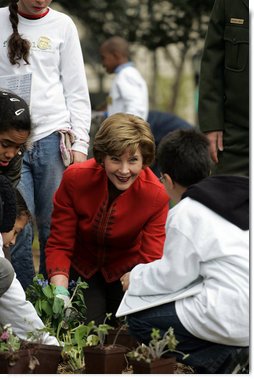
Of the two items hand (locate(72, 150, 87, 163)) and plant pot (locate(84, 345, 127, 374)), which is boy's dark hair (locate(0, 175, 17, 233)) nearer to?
plant pot (locate(84, 345, 127, 374))

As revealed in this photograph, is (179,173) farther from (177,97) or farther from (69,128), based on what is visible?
(177,97)

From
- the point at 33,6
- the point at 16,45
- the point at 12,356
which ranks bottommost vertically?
the point at 12,356

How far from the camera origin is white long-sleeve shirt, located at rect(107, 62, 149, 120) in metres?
9.64

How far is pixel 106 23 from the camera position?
12.0 m

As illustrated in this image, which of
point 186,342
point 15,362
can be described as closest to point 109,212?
point 186,342

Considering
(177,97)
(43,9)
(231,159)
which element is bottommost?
(177,97)

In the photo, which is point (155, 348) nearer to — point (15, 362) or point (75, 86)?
point (15, 362)

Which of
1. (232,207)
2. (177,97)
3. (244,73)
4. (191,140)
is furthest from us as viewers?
(177,97)

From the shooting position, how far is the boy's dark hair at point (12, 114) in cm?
519

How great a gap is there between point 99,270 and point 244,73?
1333mm

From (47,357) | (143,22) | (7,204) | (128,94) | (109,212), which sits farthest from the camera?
(143,22)

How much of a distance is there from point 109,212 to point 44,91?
0.76 m

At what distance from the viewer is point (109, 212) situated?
561 cm

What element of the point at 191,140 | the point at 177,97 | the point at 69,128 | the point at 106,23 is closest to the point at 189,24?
the point at 106,23
